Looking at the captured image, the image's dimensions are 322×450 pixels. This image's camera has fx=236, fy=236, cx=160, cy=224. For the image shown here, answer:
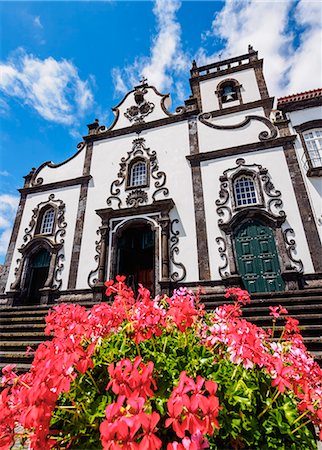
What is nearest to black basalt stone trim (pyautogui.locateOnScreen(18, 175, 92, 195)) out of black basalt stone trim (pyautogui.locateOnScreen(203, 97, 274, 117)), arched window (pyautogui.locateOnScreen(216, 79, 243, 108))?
black basalt stone trim (pyautogui.locateOnScreen(203, 97, 274, 117))

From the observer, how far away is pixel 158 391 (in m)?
1.23

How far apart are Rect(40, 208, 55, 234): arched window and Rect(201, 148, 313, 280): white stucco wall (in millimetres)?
7512

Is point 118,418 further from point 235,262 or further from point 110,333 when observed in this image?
point 235,262

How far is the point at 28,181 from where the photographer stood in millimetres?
12969

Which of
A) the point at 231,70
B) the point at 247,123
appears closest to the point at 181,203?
the point at 247,123

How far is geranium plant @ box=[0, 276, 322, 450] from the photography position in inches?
35.7

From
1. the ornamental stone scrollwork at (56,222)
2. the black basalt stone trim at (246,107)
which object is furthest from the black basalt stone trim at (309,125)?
the ornamental stone scrollwork at (56,222)

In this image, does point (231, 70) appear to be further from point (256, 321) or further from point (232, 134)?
point (256, 321)

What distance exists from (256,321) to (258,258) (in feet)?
9.15

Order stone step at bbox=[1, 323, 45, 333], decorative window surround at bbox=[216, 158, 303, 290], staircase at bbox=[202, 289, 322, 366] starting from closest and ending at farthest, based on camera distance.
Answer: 1. staircase at bbox=[202, 289, 322, 366]
2. stone step at bbox=[1, 323, 45, 333]
3. decorative window surround at bbox=[216, 158, 303, 290]

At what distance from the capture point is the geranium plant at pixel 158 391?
906 mm

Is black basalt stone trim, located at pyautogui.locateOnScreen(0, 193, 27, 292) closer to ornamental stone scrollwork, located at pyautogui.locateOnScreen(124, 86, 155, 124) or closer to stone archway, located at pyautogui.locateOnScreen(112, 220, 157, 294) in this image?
stone archway, located at pyautogui.locateOnScreen(112, 220, 157, 294)

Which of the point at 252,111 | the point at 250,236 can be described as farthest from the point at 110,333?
the point at 252,111

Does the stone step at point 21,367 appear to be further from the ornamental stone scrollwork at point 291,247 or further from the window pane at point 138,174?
the ornamental stone scrollwork at point 291,247
